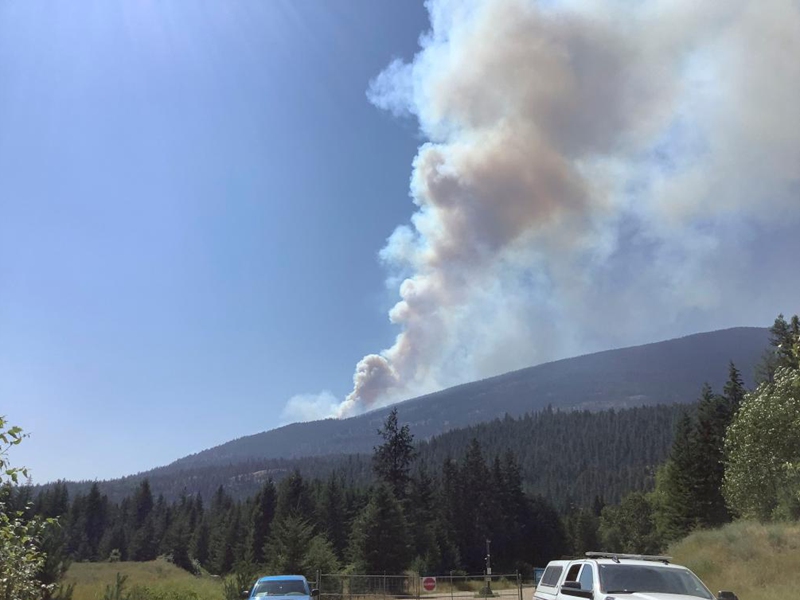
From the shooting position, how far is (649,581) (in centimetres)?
1088

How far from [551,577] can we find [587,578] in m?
3.53

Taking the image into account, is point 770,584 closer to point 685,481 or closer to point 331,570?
point 331,570

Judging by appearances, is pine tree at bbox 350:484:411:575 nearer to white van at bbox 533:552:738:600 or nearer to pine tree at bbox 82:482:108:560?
white van at bbox 533:552:738:600

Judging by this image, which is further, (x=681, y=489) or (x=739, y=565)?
(x=681, y=489)

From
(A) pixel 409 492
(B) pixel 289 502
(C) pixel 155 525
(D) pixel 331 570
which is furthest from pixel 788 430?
(C) pixel 155 525

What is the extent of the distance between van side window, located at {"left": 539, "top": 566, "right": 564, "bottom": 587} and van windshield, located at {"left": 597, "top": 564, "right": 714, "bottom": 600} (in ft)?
10.3

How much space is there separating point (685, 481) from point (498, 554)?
34031mm

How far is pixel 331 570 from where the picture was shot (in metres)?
45.9

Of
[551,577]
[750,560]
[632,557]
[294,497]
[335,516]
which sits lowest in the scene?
[750,560]

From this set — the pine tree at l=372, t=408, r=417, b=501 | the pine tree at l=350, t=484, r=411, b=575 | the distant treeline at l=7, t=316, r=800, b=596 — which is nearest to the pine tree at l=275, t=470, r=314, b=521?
the distant treeline at l=7, t=316, r=800, b=596

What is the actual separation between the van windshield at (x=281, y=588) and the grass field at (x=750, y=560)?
56.3 feet

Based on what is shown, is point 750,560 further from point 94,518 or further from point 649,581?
point 94,518

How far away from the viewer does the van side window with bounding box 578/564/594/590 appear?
37.4 feet

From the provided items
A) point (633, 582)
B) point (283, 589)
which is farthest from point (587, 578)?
point (283, 589)
